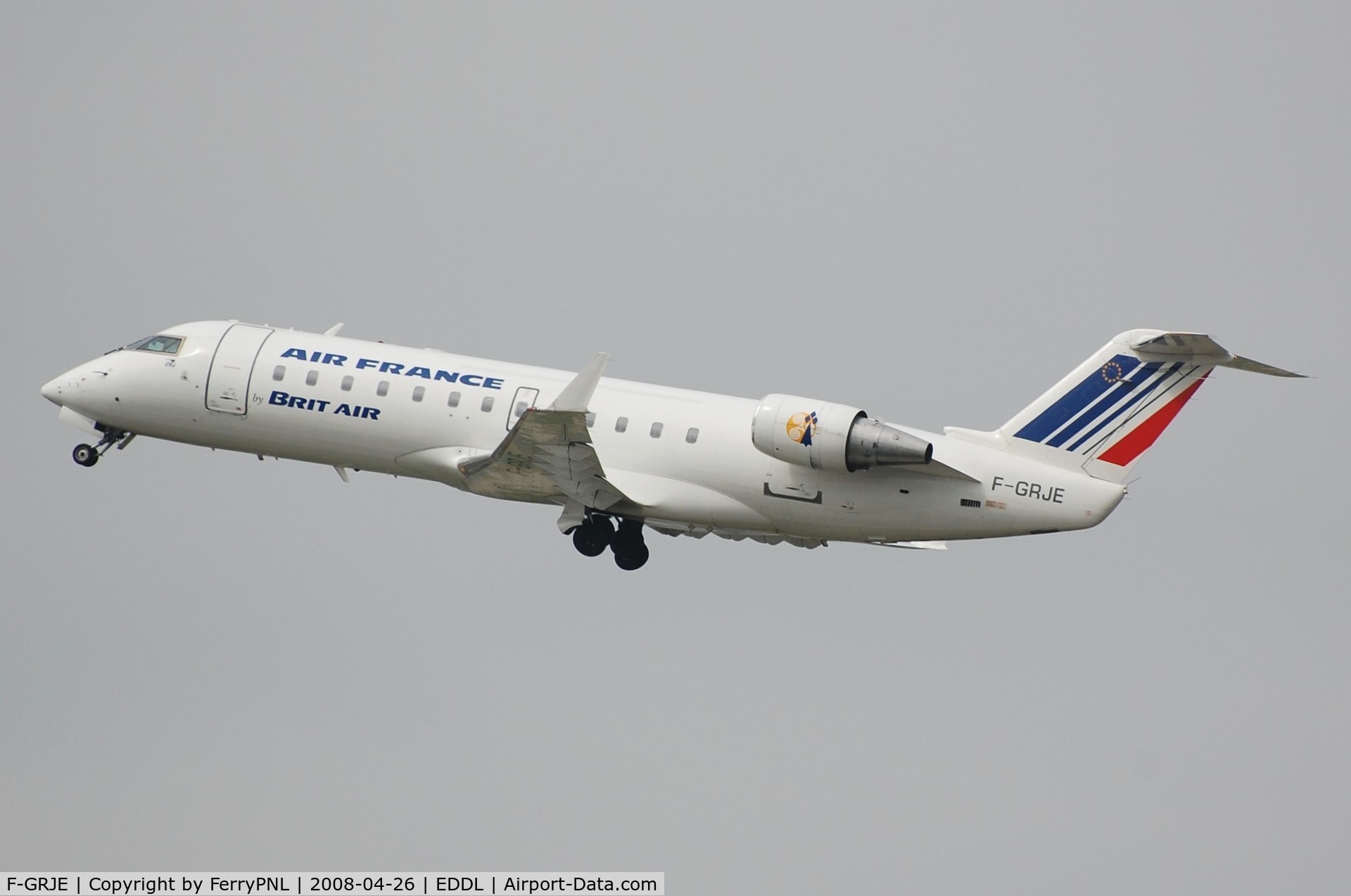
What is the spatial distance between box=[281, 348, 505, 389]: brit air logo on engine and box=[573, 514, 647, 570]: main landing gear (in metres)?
2.94

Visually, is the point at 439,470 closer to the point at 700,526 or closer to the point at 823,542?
the point at 700,526

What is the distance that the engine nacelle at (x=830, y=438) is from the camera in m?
31.5

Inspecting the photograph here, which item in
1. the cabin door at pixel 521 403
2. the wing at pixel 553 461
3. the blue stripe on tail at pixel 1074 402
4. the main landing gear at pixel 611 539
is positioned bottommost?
the main landing gear at pixel 611 539

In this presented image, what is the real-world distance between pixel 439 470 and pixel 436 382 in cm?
155

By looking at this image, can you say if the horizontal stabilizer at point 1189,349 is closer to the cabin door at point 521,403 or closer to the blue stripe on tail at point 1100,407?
the blue stripe on tail at point 1100,407

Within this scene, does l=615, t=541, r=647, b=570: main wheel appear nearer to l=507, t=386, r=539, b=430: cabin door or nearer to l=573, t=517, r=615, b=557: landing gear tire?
l=573, t=517, r=615, b=557: landing gear tire

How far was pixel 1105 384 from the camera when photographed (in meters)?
32.6

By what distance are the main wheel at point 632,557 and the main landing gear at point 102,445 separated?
998cm

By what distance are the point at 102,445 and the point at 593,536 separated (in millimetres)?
10237

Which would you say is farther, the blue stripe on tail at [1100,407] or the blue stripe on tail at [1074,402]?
the blue stripe on tail at [1074,402]

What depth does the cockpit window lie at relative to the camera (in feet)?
120

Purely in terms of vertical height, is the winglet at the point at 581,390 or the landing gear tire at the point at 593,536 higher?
the winglet at the point at 581,390

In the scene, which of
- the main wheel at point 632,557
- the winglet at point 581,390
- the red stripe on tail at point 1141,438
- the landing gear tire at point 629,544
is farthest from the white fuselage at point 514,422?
the winglet at point 581,390

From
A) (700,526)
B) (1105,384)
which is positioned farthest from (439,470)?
(1105,384)
